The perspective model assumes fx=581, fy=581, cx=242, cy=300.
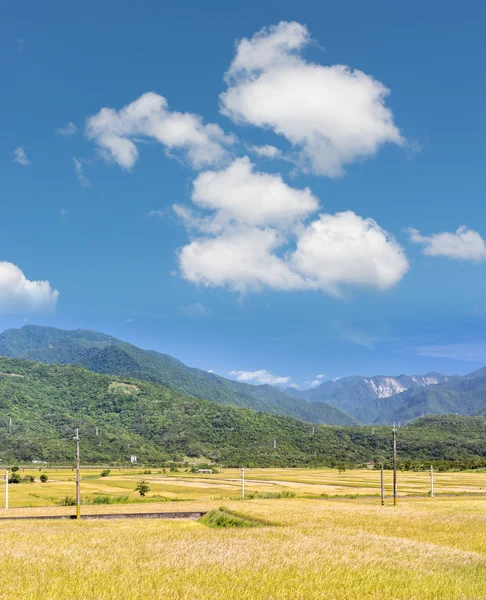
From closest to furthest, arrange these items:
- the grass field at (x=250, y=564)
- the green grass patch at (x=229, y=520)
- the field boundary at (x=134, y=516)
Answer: the grass field at (x=250, y=564), the green grass patch at (x=229, y=520), the field boundary at (x=134, y=516)

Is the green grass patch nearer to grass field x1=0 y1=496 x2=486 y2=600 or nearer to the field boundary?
the field boundary

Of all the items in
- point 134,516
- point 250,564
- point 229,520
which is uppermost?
point 250,564

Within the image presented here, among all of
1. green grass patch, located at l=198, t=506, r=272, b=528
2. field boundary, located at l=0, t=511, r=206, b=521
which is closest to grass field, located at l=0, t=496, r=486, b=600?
green grass patch, located at l=198, t=506, r=272, b=528

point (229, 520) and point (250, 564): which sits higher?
point (250, 564)

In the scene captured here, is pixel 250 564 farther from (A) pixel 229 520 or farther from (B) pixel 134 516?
(B) pixel 134 516

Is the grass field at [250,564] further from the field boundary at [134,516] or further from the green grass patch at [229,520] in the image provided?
the field boundary at [134,516]

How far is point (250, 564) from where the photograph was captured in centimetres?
2311

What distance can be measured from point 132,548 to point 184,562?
597 cm

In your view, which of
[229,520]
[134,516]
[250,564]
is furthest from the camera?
[134,516]

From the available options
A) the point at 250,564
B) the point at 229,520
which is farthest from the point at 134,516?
the point at 250,564

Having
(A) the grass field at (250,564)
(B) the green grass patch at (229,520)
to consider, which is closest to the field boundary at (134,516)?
(B) the green grass patch at (229,520)

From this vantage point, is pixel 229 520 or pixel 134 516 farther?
pixel 134 516

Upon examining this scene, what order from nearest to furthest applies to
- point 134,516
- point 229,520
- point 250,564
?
1. point 250,564
2. point 229,520
3. point 134,516

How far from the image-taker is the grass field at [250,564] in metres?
18.1
